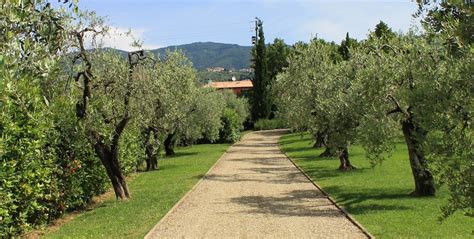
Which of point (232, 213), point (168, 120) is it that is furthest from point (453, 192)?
point (168, 120)

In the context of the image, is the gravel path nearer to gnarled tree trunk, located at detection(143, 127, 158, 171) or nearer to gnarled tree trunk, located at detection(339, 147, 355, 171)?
gnarled tree trunk, located at detection(339, 147, 355, 171)

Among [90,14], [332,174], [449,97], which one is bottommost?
[332,174]

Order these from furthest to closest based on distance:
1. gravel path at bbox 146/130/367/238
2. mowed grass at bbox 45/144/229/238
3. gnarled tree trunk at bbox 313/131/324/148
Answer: gnarled tree trunk at bbox 313/131/324/148 < mowed grass at bbox 45/144/229/238 < gravel path at bbox 146/130/367/238

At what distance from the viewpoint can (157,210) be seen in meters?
14.2

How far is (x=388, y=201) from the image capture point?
14.6 meters

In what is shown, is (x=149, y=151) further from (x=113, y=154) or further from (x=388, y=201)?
(x=388, y=201)

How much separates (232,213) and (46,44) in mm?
9098

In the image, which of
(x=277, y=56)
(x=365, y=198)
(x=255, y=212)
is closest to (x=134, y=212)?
(x=255, y=212)

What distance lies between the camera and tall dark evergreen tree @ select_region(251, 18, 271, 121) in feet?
238

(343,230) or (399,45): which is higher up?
(399,45)

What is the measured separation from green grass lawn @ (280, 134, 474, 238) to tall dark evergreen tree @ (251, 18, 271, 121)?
4644 centimetres

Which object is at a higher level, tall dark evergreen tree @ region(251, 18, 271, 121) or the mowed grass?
tall dark evergreen tree @ region(251, 18, 271, 121)

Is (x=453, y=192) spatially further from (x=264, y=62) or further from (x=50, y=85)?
(x=264, y=62)

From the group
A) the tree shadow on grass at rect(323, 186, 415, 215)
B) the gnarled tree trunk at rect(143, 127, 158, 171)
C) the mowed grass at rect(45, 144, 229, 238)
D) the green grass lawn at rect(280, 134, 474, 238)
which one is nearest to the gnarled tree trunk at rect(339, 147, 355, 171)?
the green grass lawn at rect(280, 134, 474, 238)
